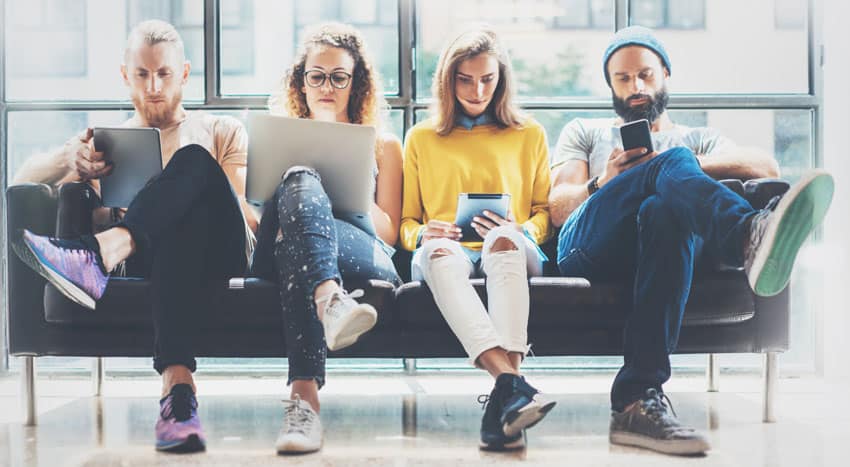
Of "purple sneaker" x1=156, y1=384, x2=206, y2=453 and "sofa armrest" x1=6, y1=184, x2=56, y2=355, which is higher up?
"sofa armrest" x1=6, y1=184, x2=56, y2=355

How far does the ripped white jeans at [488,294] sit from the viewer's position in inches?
76.4

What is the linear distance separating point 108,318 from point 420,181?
94 cm

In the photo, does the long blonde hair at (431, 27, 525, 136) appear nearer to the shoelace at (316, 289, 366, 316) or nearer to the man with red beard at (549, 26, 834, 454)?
the man with red beard at (549, 26, 834, 454)

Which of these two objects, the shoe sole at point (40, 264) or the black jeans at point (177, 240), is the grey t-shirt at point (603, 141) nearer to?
the black jeans at point (177, 240)

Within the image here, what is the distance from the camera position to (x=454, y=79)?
102 inches

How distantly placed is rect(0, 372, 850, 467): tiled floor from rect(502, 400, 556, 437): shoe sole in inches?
2.6

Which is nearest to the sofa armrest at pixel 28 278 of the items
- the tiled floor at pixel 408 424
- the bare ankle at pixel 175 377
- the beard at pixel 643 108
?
the tiled floor at pixel 408 424

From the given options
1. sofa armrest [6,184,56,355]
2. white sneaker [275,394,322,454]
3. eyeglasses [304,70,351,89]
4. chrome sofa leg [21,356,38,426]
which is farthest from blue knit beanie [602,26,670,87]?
chrome sofa leg [21,356,38,426]

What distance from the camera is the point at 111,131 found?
2271 millimetres

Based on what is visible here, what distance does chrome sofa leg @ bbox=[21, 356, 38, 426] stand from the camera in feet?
7.57

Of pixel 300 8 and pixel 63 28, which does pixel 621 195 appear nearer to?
pixel 300 8

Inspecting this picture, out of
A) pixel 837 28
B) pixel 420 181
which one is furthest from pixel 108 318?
pixel 837 28

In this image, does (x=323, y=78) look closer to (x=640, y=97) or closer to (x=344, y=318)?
(x=640, y=97)

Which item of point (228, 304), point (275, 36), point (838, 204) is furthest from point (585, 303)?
point (275, 36)
